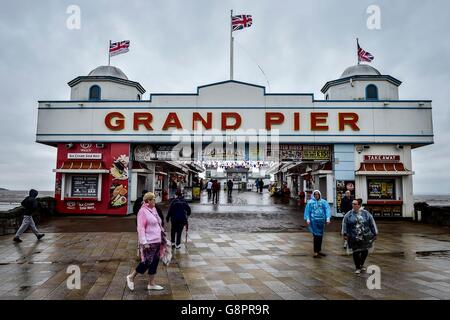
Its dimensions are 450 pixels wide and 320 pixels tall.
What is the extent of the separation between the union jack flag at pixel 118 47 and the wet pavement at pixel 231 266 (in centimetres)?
1128

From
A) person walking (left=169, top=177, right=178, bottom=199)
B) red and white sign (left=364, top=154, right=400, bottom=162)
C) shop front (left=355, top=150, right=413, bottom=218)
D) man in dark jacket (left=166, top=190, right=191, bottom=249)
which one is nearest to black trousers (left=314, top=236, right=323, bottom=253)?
man in dark jacket (left=166, top=190, right=191, bottom=249)

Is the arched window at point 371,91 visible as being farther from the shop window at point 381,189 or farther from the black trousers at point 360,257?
the black trousers at point 360,257

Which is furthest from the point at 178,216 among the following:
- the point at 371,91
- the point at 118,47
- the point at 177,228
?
the point at 371,91

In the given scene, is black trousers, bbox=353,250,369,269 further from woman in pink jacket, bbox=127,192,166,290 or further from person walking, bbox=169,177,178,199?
person walking, bbox=169,177,178,199

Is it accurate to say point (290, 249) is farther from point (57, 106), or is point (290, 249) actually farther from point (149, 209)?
point (57, 106)

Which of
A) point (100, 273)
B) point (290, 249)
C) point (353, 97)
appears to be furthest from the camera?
point (353, 97)

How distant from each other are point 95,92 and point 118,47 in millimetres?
3149

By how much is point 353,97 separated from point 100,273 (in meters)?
17.8

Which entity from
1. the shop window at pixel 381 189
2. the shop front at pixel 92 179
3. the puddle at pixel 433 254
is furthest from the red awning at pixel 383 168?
the shop front at pixel 92 179

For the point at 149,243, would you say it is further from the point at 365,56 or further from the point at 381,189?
the point at 365,56

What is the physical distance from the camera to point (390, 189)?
18531 millimetres

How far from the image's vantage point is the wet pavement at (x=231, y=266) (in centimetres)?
592
